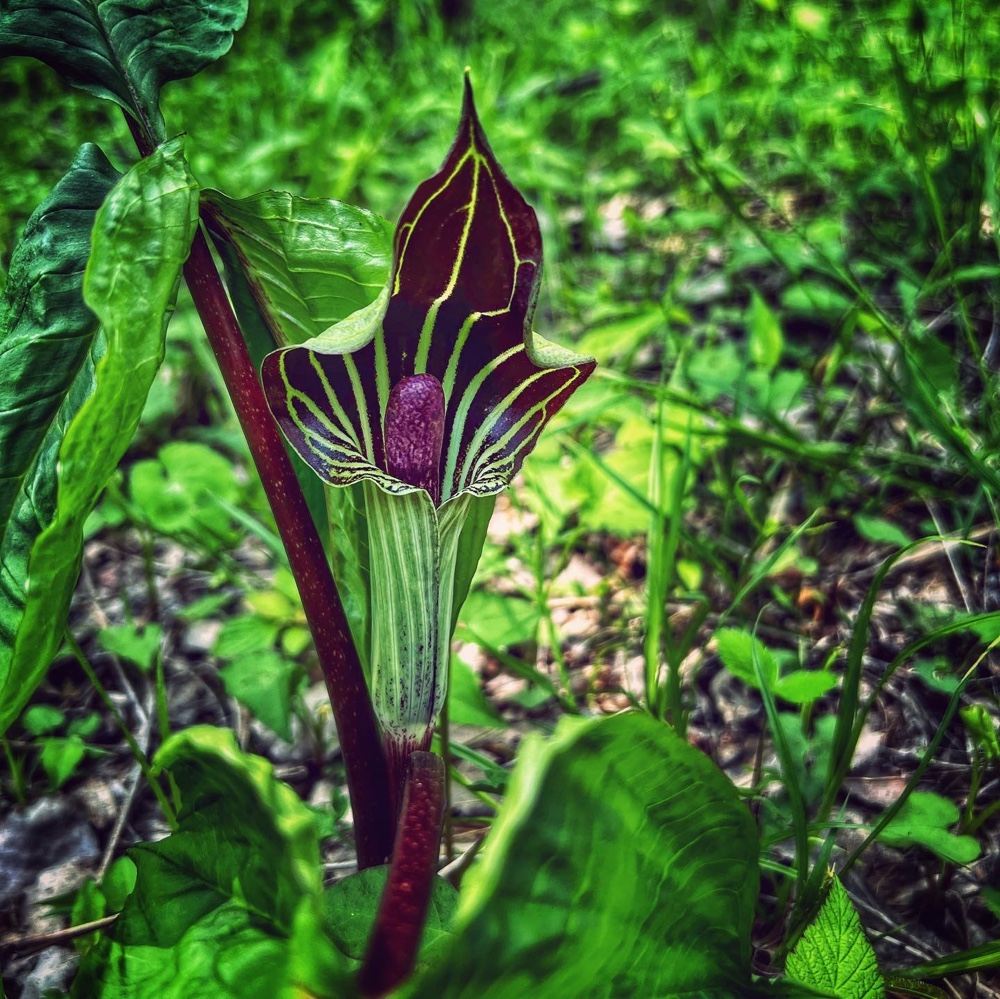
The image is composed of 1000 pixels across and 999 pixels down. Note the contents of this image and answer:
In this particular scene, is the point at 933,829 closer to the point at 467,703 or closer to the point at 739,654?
the point at 739,654

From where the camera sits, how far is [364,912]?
41.1 inches

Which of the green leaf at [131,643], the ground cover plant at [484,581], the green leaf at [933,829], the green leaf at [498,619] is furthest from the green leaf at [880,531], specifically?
A: the green leaf at [131,643]

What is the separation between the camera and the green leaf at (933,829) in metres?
1.25

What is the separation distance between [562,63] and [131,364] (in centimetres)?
439

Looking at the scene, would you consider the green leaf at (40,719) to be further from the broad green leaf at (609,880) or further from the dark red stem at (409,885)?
the broad green leaf at (609,880)

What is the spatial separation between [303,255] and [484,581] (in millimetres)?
1186

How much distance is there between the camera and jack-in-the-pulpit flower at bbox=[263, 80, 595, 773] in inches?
38.9

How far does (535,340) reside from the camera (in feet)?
3.29

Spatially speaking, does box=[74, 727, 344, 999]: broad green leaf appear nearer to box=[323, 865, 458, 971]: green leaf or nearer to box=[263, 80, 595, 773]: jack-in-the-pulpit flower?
box=[323, 865, 458, 971]: green leaf

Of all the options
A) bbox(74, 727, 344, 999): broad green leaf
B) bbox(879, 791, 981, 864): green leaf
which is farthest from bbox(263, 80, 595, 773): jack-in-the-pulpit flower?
bbox(879, 791, 981, 864): green leaf

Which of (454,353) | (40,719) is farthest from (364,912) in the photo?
(40,719)

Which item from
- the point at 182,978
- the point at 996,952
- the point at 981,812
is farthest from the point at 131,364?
the point at 981,812

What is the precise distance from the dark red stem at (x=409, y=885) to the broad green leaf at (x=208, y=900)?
0.31ft

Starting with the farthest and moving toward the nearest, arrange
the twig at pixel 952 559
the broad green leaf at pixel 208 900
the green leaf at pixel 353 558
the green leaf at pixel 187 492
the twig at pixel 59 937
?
the green leaf at pixel 187 492
the twig at pixel 952 559
the twig at pixel 59 937
the green leaf at pixel 353 558
the broad green leaf at pixel 208 900
